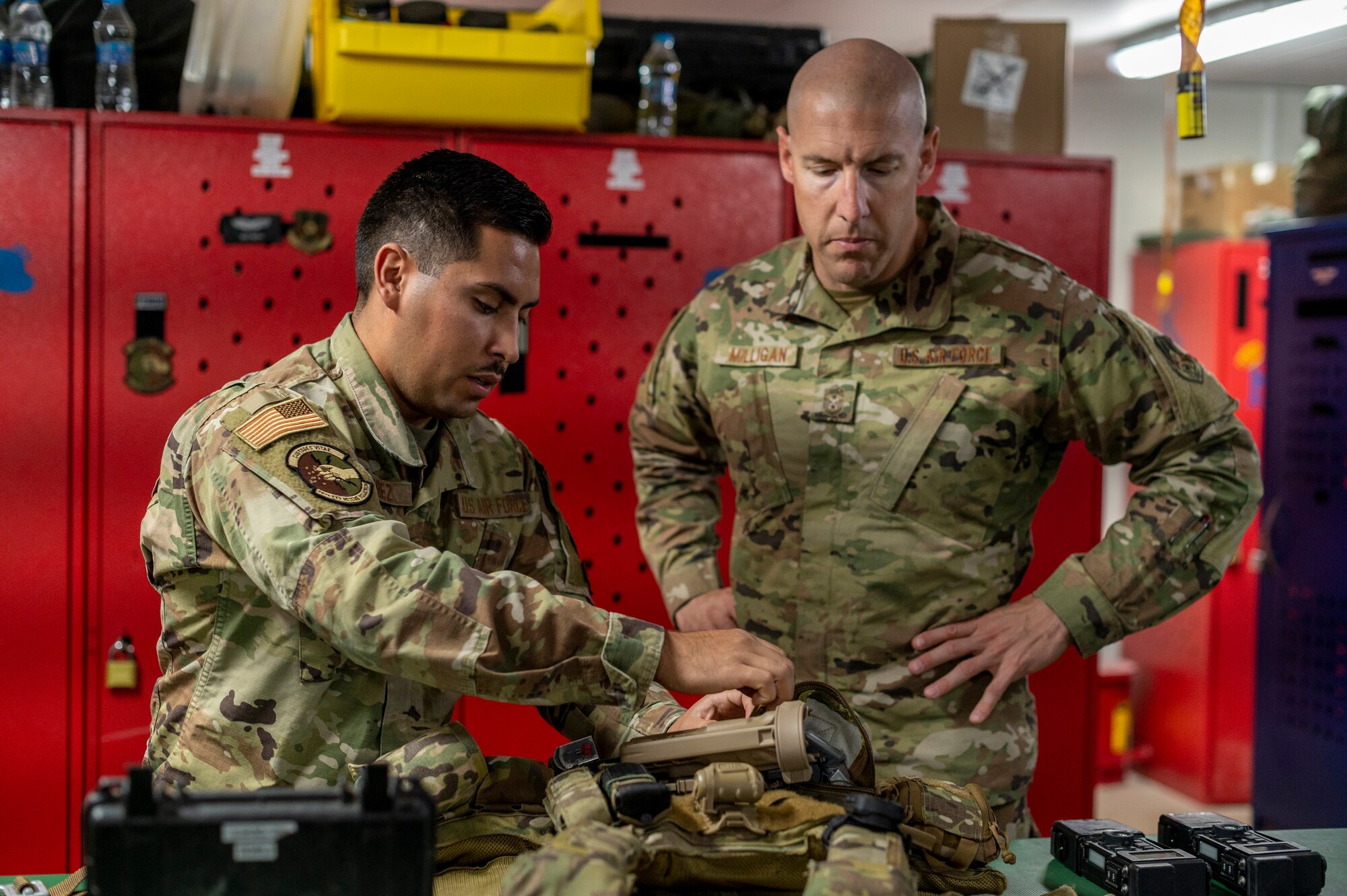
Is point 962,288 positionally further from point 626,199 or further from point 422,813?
point 422,813

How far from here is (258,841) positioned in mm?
944

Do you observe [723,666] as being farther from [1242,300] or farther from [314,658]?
[1242,300]

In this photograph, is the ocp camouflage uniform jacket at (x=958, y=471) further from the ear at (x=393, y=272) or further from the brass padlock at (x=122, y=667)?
the brass padlock at (x=122, y=667)

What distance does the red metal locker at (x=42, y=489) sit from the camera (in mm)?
2430

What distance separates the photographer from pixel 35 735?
8.06 ft

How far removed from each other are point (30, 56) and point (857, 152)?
1.73 meters

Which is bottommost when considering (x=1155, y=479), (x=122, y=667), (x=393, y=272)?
(x=122, y=667)

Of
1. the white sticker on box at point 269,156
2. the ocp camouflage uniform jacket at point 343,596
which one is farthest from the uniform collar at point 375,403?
the white sticker on box at point 269,156

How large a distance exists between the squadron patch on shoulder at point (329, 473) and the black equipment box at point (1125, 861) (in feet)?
2.91

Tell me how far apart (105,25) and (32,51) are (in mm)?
159

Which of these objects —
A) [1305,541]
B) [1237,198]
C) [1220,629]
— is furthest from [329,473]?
[1237,198]

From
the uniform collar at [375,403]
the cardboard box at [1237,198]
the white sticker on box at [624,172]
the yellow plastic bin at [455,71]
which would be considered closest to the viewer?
the uniform collar at [375,403]

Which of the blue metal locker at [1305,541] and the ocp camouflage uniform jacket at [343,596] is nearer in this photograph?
the ocp camouflage uniform jacket at [343,596]

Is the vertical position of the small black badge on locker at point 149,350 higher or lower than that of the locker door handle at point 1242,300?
lower
